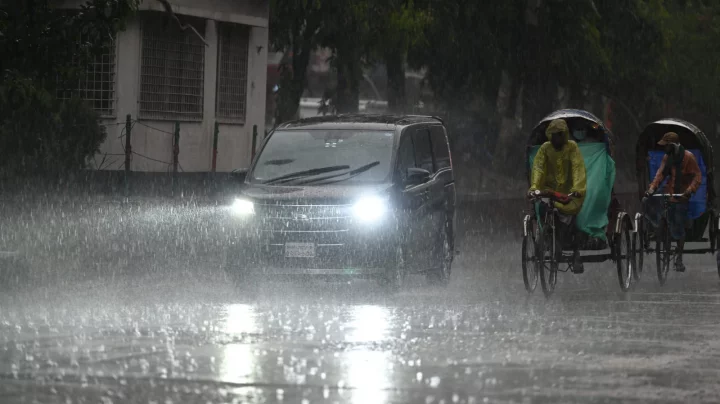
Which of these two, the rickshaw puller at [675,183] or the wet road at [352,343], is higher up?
the rickshaw puller at [675,183]

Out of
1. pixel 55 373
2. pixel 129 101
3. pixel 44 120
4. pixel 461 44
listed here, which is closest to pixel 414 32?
pixel 461 44

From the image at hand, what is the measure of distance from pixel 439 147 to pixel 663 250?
9.07ft

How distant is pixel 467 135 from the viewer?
163 ft

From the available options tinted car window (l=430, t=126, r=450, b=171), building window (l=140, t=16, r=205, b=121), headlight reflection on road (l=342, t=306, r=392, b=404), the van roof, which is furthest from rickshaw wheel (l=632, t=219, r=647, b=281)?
building window (l=140, t=16, r=205, b=121)

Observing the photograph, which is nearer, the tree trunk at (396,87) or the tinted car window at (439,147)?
the tinted car window at (439,147)

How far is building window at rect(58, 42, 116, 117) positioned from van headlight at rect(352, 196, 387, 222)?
17.5 meters

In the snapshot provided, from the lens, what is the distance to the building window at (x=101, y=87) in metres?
32.3

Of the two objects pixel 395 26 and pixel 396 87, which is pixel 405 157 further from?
pixel 396 87

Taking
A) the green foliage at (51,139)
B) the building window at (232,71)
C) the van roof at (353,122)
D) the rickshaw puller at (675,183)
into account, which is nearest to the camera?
the van roof at (353,122)

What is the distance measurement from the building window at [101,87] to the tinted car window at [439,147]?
14940 millimetres

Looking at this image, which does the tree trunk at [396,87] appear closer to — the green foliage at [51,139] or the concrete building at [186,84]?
the concrete building at [186,84]

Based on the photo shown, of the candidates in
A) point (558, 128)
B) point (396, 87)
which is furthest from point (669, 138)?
point (396, 87)

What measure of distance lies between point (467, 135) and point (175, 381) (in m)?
40.4

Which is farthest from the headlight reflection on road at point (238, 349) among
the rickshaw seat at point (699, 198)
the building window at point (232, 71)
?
the building window at point (232, 71)
